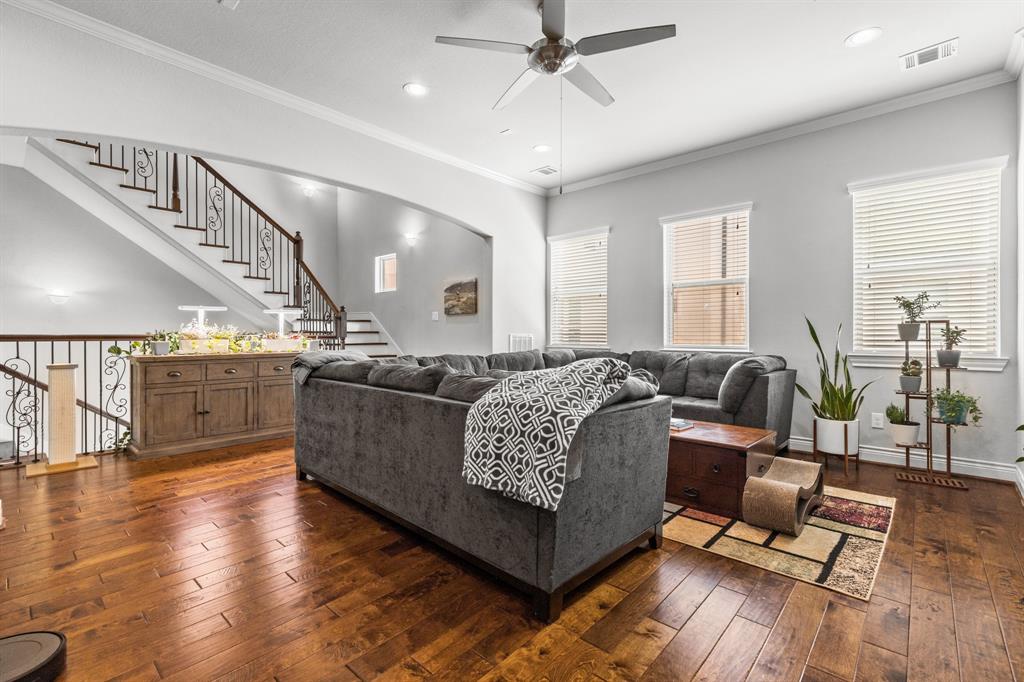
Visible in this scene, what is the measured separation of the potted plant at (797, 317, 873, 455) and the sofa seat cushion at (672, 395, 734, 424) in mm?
804

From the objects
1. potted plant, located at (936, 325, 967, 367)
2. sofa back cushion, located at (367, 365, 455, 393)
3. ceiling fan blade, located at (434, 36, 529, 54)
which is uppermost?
ceiling fan blade, located at (434, 36, 529, 54)

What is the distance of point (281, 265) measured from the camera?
7.61 meters

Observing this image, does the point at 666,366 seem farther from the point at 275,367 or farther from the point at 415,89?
the point at 275,367

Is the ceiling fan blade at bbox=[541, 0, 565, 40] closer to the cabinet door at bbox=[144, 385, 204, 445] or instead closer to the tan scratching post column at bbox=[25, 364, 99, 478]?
the cabinet door at bbox=[144, 385, 204, 445]

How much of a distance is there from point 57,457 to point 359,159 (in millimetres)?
3430

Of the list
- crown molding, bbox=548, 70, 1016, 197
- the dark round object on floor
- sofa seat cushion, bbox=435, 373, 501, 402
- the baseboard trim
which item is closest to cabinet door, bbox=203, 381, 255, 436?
the dark round object on floor

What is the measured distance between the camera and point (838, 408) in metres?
3.99

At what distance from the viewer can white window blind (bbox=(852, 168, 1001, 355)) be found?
12.0 ft

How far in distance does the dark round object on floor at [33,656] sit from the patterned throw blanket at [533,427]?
140cm

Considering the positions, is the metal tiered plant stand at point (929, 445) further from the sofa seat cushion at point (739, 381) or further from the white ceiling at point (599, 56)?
the white ceiling at point (599, 56)

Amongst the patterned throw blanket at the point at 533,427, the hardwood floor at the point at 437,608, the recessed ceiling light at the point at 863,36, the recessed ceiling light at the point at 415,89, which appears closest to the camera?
the hardwood floor at the point at 437,608

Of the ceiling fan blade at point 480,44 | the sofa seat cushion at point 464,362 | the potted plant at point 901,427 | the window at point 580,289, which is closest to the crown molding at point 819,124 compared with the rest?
the window at point 580,289

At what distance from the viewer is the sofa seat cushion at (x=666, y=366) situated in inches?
187

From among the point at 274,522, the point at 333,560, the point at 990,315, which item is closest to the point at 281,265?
the point at 274,522
